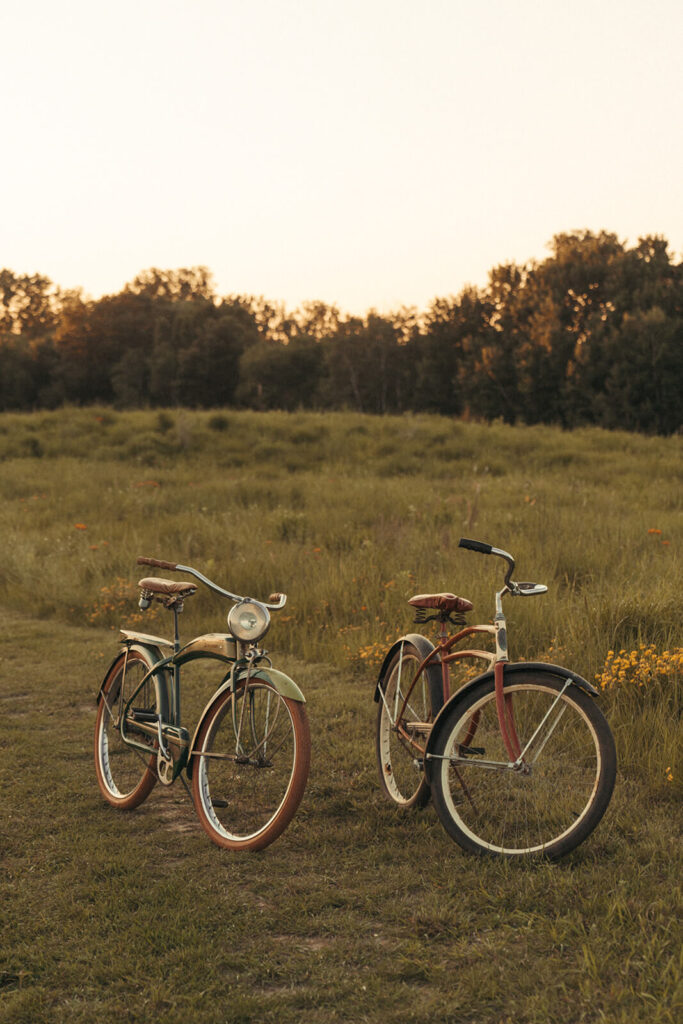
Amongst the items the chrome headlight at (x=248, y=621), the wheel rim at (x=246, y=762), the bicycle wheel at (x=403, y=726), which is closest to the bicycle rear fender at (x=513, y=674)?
the bicycle wheel at (x=403, y=726)

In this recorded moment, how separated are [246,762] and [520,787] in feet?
4.52

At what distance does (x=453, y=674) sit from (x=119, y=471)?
698 inches

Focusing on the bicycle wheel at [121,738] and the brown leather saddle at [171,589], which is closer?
the brown leather saddle at [171,589]

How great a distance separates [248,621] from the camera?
4402 mm

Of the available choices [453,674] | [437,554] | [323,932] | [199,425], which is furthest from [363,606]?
[199,425]

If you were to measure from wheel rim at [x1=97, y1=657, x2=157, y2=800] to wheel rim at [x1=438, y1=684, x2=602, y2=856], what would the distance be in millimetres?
1711

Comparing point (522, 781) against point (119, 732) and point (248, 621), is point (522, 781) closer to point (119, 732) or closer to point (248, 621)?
point (248, 621)

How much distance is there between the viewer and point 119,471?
23.5m

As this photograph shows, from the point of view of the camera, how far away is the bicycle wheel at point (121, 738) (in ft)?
16.5

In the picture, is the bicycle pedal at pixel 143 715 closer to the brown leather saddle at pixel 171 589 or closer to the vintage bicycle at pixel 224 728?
the vintage bicycle at pixel 224 728

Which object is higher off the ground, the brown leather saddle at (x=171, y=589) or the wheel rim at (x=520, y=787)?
the brown leather saddle at (x=171, y=589)

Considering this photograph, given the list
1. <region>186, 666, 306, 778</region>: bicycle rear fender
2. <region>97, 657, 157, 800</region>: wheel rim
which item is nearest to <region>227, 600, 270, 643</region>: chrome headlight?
<region>186, 666, 306, 778</region>: bicycle rear fender

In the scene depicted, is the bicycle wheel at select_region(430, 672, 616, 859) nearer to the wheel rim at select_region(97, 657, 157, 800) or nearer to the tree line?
the wheel rim at select_region(97, 657, 157, 800)

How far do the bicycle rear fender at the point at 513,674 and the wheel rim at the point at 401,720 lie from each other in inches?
19.2
